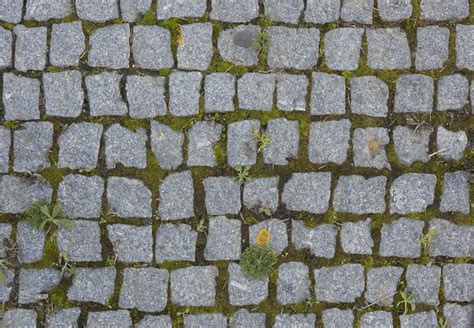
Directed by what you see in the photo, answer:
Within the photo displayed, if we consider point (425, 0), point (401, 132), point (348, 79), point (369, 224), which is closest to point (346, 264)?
point (369, 224)

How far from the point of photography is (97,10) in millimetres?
3941

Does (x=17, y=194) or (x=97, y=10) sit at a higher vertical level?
(x=97, y=10)

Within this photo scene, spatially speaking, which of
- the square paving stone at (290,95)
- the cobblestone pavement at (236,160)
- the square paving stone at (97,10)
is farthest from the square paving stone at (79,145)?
the square paving stone at (290,95)

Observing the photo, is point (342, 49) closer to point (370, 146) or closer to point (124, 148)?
point (370, 146)

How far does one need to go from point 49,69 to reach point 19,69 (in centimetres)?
21

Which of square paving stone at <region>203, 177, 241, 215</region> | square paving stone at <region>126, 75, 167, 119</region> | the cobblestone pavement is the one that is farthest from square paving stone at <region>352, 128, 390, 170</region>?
square paving stone at <region>126, 75, 167, 119</region>

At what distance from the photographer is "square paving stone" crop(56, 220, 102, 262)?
154 inches

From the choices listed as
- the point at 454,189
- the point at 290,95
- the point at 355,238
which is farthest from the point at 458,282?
the point at 290,95

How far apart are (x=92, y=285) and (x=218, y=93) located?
158 centimetres

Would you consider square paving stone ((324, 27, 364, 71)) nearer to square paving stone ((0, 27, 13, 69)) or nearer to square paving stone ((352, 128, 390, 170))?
square paving stone ((352, 128, 390, 170))

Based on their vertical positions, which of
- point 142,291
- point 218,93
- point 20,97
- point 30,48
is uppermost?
point 30,48

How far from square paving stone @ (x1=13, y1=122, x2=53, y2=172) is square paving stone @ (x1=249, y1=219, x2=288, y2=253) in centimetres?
151

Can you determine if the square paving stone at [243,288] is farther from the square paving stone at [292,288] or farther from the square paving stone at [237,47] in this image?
the square paving stone at [237,47]

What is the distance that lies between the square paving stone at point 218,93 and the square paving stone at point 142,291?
1.22 metres
